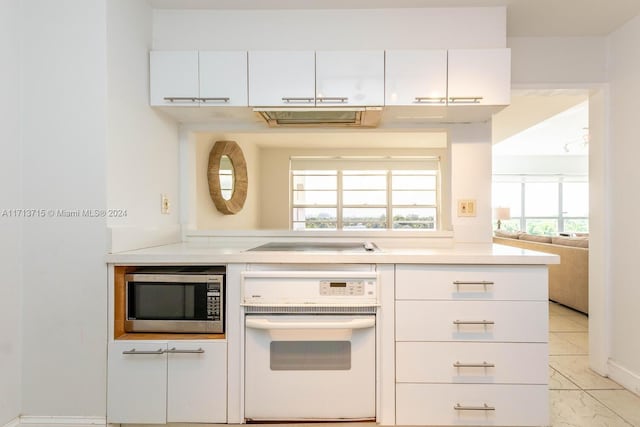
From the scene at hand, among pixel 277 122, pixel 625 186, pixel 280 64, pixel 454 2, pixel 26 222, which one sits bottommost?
pixel 26 222

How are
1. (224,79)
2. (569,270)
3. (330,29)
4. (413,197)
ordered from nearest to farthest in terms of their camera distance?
(224,79), (330,29), (569,270), (413,197)

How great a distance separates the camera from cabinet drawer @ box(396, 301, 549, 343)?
1.68 meters

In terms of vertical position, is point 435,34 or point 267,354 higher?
point 435,34

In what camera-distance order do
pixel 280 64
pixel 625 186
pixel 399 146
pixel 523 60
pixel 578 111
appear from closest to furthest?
pixel 280 64, pixel 625 186, pixel 523 60, pixel 578 111, pixel 399 146


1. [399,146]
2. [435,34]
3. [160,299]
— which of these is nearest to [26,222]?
[160,299]

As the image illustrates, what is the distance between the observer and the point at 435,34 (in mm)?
2082

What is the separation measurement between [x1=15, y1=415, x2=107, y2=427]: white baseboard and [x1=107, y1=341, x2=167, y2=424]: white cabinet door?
8 cm

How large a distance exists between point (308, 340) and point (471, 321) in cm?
73

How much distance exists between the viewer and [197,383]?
1.69 m

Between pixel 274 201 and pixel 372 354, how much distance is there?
529cm

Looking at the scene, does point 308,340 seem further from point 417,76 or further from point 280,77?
point 417,76

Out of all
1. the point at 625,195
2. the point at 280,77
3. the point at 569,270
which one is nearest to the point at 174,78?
the point at 280,77

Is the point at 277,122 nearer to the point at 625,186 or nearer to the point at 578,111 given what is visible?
the point at 625,186

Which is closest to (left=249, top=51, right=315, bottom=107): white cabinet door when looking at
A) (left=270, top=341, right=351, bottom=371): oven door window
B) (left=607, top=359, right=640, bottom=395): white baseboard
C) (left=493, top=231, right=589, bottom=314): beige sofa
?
(left=270, top=341, right=351, bottom=371): oven door window
